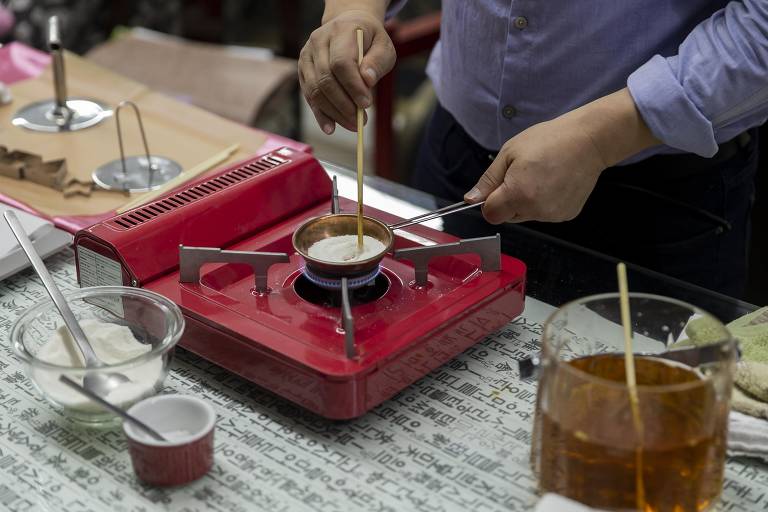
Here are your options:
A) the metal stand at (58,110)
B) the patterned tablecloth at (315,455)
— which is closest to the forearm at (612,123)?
the patterned tablecloth at (315,455)

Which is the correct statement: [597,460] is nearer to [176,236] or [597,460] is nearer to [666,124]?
[666,124]

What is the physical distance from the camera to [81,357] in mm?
1085

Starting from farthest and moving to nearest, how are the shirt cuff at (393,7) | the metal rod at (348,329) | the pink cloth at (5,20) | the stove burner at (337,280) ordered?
the pink cloth at (5,20) → the shirt cuff at (393,7) → the stove burner at (337,280) → the metal rod at (348,329)

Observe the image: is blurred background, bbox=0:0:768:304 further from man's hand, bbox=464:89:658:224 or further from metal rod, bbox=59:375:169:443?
metal rod, bbox=59:375:169:443

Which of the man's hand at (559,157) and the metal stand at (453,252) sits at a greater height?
the man's hand at (559,157)

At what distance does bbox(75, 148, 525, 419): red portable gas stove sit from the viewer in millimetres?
1065

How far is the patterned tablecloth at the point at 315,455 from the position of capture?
0.96m

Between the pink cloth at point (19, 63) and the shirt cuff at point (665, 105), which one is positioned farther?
the pink cloth at point (19, 63)

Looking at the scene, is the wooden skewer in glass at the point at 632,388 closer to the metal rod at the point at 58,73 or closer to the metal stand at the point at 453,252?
the metal stand at the point at 453,252

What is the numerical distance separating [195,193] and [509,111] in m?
0.50

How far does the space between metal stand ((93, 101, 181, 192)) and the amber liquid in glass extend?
898 mm

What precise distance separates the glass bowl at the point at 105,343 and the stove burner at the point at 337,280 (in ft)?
0.54

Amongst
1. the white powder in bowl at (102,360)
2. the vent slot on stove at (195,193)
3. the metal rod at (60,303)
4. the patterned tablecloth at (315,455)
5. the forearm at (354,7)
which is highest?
the forearm at (354,7)

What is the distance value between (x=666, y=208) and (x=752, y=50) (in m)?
0.39
